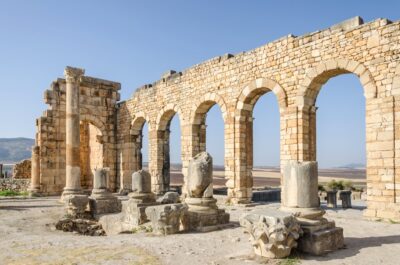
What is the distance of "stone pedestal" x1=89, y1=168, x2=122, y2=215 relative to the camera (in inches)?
472

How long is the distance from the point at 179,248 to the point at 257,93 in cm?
761

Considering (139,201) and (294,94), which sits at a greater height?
(294,94)

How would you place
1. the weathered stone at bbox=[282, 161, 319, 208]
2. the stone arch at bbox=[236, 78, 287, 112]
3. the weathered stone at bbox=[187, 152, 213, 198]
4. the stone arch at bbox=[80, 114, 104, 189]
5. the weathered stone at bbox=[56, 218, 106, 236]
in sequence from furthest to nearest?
the stone arch at bbox=[80, 114, 104, 189] → the stone arch at bbox=[236, 78, 287, 112] → the weathered stone at bbox=[56, 218, 106, 236] → the weathered stone at bbox=[187, 152, 213, 198] → the weathered stone at bbox=[282, 161, 319, 208]

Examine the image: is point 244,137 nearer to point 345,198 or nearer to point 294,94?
point 294,94

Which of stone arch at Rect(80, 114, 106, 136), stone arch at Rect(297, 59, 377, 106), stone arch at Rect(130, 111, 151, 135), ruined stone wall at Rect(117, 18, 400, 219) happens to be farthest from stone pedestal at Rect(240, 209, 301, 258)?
stone arch at Rect(80, 114, 106, 136)

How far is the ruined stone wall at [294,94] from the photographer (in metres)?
8.81

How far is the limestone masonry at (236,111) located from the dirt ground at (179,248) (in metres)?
1.37

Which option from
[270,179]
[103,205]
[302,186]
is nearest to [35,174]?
[103,205]

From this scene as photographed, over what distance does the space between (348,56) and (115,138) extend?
14026 millimetres

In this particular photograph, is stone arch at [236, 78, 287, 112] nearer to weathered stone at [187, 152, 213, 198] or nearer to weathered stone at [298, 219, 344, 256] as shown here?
weathered stone at [187, 152, 213, 198]

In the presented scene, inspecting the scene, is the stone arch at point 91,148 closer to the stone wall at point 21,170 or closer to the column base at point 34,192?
the column base at point 34,192

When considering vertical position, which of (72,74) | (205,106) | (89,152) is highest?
(72,74)

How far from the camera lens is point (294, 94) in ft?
35.9

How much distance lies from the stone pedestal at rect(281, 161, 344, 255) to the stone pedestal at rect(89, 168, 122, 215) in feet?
24.3
